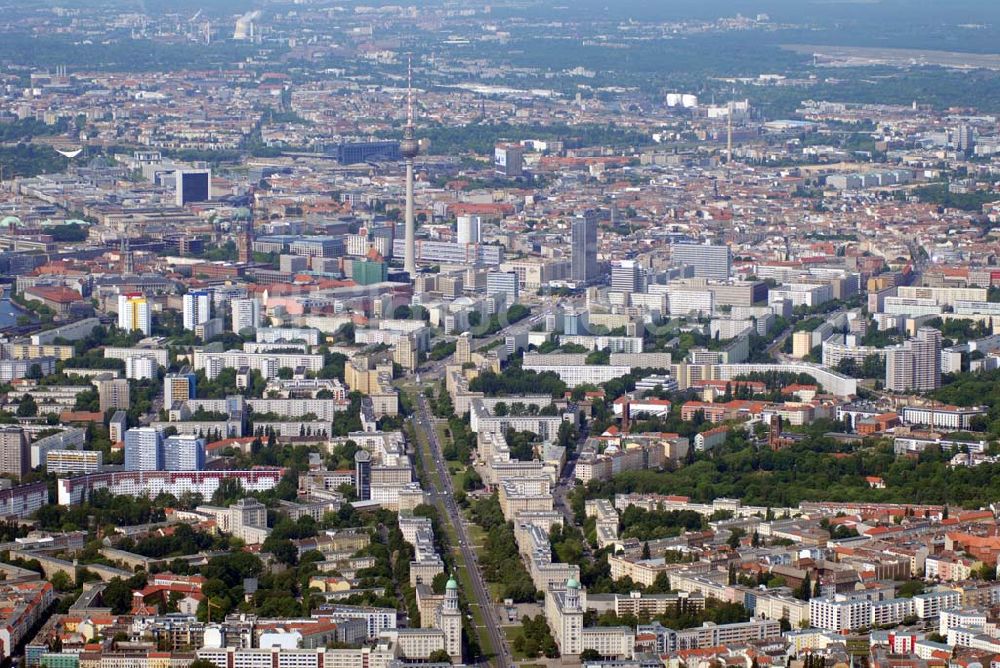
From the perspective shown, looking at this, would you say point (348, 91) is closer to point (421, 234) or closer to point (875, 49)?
point (875, 49)

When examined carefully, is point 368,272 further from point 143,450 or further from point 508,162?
point 508,162

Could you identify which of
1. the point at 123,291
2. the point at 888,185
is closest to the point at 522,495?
the point at 123,291

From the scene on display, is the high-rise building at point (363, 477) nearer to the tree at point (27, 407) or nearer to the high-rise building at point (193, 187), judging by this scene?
the tree at point (27, 407)

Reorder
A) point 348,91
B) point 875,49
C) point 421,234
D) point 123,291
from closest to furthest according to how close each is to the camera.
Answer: point 123,291 < point 421,234 < point 348,91 < point 875,49

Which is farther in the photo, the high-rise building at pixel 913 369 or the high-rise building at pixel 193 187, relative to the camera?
the high-rise building at pixel 193 187

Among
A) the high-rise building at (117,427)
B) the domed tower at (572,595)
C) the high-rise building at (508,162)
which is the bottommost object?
the high-rise building at (508,162)

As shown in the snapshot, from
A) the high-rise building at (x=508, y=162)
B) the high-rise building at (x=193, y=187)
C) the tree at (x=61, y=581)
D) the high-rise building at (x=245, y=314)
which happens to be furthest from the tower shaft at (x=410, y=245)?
the tree at (x=61, y=581)

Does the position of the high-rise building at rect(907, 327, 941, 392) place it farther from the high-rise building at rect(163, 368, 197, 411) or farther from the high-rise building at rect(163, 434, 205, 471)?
the high-rise building at rect(163, 434, 205, 471)
